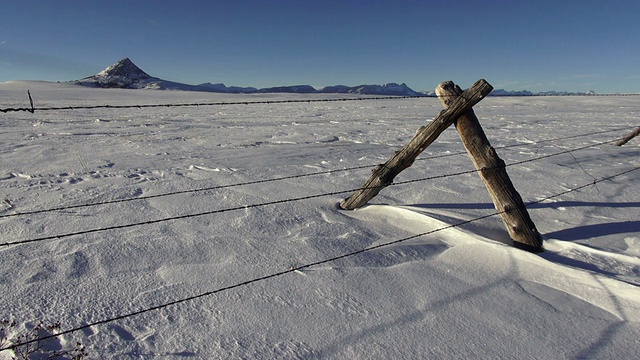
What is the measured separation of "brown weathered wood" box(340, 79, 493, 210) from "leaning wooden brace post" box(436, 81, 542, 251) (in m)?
0.09

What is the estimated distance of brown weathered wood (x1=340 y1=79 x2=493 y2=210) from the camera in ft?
10.8

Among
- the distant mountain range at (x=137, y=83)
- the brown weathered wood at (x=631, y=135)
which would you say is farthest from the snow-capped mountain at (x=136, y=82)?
the brown weathered wood at (x=631, y=135)

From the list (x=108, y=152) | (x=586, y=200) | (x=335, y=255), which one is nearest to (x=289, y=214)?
(x=335, y=255)

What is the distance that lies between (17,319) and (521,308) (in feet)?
9.53

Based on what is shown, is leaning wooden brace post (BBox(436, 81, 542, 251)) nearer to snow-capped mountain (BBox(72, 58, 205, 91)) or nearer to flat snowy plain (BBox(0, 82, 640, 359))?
flat snowy plain (BBox(0, 82, 640, 359))

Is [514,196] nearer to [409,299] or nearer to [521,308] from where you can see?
[521,308]

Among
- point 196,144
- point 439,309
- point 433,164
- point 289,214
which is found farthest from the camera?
point 196,144

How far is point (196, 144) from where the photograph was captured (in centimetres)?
872

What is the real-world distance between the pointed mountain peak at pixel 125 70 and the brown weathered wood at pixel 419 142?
93.0 meters

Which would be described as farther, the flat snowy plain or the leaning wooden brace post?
the leaning wooden brace post

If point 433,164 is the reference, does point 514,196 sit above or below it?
above

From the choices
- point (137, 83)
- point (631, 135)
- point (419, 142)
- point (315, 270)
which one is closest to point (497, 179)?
point (419, 142)

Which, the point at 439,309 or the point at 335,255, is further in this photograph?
the point at 335,255

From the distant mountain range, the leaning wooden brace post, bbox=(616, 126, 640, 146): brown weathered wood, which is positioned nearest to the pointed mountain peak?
the distant mountain range
